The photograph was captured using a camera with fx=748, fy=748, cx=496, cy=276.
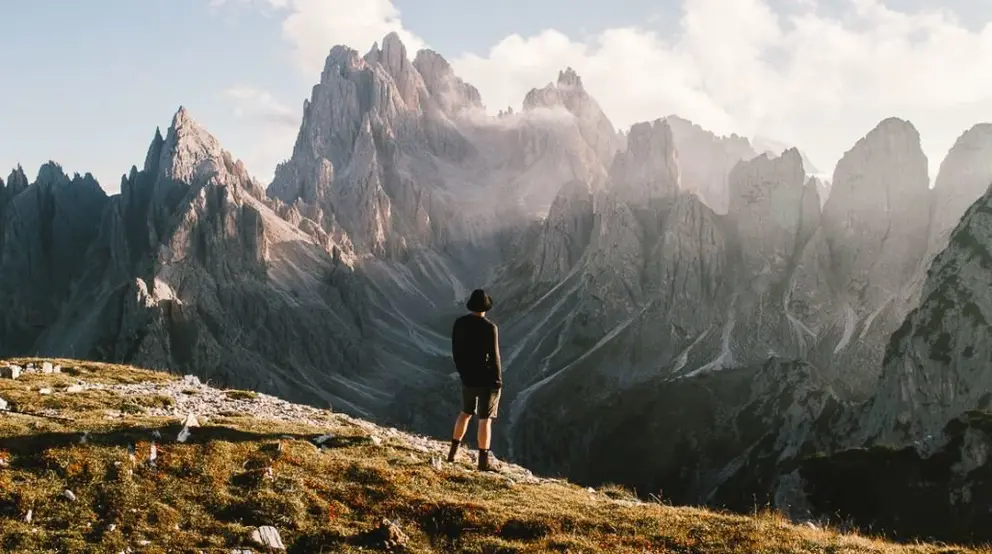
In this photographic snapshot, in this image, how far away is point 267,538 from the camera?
1593 centimetres

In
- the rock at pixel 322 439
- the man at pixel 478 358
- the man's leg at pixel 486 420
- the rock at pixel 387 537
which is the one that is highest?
the man at pixel 478 358

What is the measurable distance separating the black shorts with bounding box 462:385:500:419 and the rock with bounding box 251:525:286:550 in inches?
305

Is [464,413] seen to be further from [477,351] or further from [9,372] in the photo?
[9,372]

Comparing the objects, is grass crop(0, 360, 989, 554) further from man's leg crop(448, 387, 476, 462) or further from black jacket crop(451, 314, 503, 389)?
black jacket crop(451, 314, 503, 389)

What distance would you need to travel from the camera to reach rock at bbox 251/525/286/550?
1576 cm

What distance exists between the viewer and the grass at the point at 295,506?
52.2ft

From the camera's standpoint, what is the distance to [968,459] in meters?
78.4

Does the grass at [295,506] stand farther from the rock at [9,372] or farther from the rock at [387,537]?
the rock at [9,372]

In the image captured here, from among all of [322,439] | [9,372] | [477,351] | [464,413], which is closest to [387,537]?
[464,413]

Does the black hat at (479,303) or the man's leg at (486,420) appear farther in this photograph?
the man's leg at (486,420)

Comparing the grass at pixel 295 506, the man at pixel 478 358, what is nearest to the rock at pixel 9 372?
the grass at pixel 295 506

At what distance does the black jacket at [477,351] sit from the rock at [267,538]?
7846mm

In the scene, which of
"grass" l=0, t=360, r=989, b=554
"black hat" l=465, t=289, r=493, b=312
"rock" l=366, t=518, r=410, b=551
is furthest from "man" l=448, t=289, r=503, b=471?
"rock" l=366, t=518, r=410, b=551

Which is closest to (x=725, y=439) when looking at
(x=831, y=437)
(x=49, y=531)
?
(x=831, y=437)
